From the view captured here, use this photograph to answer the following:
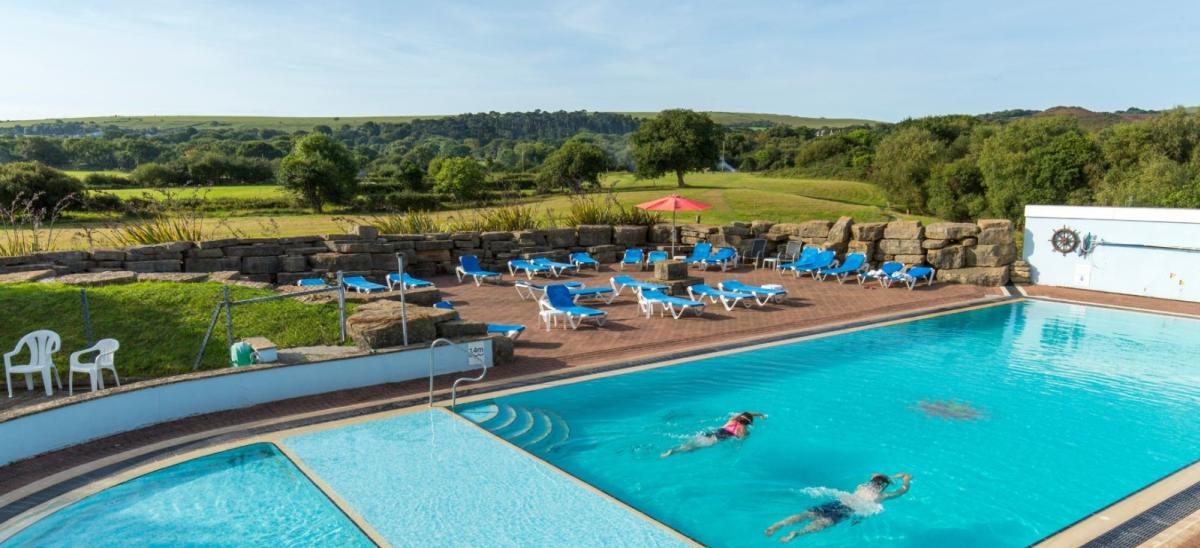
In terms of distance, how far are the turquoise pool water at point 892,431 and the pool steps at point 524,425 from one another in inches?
0.8

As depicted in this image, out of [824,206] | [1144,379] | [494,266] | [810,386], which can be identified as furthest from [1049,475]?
[824,206]

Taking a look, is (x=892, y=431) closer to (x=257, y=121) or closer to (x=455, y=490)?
(x=455, y=490)

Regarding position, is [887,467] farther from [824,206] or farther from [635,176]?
[635,176]

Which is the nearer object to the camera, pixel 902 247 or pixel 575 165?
pixel 902 247

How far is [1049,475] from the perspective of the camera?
19.3ft

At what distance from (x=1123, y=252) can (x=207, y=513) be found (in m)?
16.9

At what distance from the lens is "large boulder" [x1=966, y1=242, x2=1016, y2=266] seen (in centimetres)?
1535

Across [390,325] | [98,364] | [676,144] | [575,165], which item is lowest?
[98,364]

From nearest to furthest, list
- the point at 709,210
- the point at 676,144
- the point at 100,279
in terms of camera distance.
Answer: the point at 100,279, the point at 709,210, the point at 676,144

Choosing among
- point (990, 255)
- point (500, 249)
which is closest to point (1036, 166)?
point (990, 255)

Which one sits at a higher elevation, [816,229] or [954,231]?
[954,231]

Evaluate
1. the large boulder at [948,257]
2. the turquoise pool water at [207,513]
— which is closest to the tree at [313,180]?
the large boulder at [948,257]

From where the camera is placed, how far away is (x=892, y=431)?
6.87 meters

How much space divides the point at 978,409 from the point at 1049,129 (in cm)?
4506
